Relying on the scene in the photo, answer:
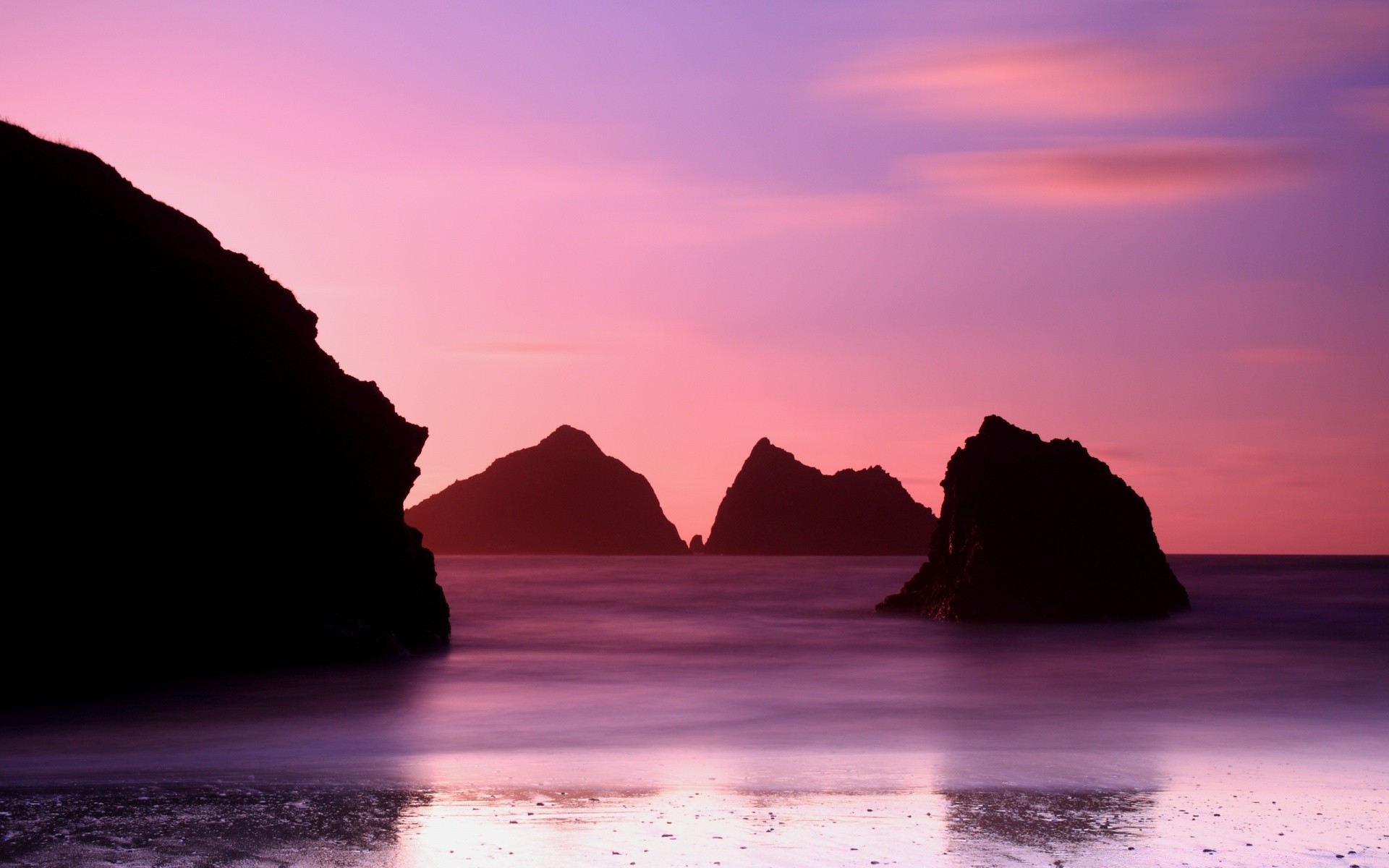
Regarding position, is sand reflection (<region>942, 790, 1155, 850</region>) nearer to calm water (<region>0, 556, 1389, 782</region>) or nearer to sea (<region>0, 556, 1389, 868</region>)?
sea (<region>0, 556, 1389, 868</region>)

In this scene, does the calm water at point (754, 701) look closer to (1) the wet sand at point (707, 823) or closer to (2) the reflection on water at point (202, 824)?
(2) the reflection on water at point (202, 824)

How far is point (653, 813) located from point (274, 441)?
58.6 ft

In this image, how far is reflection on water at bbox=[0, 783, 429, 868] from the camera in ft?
29.6

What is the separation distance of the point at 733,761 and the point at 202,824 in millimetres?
6751

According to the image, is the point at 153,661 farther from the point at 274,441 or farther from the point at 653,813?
the point at 653,813

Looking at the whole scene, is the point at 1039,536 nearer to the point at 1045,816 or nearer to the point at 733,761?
the point at 733,761

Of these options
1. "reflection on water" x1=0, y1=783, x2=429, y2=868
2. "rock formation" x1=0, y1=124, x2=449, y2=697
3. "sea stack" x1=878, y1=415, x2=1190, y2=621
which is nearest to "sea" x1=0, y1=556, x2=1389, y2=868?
"reflection on water" x1=0, y1=783, x2=429, y2=868

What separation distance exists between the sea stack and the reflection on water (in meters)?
31.9

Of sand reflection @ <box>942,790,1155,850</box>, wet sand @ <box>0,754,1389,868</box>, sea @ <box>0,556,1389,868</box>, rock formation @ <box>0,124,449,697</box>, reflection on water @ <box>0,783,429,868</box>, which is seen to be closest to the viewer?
reflection on water @ <box>0,783,429,868</box>

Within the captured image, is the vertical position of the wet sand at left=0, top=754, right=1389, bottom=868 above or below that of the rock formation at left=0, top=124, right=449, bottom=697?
below

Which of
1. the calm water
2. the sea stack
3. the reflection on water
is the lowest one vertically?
the calm water

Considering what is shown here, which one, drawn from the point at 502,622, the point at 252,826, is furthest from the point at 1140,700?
the point at 502,622

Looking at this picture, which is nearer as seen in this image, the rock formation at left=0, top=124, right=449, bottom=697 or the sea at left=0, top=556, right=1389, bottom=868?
the sea at left=0, top=556, right=1389, bottom=868

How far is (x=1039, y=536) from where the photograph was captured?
42031 millimetres
